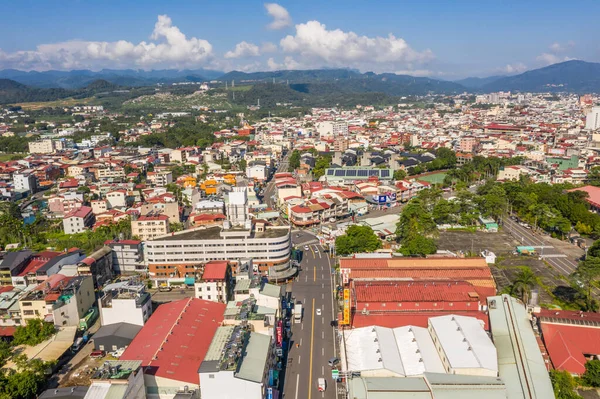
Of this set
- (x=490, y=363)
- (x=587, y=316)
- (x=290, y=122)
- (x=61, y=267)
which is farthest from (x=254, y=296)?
(x=290, y=122)

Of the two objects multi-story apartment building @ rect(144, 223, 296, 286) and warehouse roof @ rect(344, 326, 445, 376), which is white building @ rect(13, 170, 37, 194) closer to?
multi-story apartment building @ rect(144, 223, 296, 286)

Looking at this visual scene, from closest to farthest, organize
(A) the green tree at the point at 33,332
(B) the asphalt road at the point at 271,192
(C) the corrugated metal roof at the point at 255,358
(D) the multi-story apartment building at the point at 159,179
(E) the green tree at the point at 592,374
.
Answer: (C) the corrugated metal roof at the point at 255,358, (E) the green tree at the point at 592,374, (A) the green tree at the point at 33,332, (B) the asphalt road at the point at 271,192, (D) the multi-story apartment building at the point at 159,179

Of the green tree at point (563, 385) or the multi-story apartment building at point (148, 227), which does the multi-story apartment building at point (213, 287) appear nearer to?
the multi-story apartment building at point (148, 227)

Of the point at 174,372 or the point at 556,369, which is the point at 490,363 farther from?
the point at 174,372

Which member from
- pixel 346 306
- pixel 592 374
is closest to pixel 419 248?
pixel 346 306

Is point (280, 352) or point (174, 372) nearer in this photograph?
point (174, 372)

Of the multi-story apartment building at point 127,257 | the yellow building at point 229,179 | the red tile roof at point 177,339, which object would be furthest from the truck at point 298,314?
the yellow building at point 229,179
